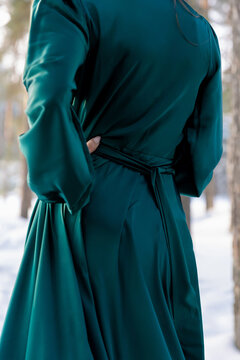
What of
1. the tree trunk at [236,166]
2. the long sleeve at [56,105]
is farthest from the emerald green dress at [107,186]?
the tree trunk at [236,166]

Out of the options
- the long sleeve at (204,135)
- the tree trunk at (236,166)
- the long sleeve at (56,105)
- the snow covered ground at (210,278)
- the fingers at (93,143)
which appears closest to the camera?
the long sleeve at (56,105)

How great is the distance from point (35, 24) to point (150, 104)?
1.28 feet

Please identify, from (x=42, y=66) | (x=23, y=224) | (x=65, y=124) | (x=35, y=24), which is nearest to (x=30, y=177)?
(x=65, y=124)

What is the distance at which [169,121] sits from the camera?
141cm

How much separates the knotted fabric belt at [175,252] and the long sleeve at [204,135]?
0.58 ft

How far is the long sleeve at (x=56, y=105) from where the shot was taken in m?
1.13

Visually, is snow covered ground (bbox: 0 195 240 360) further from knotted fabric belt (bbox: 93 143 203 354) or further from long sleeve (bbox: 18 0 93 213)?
long sleeve (bbox: 18 0 93 213)

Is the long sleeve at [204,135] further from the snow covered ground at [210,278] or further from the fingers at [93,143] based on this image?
the snow covered ground at [210,278]

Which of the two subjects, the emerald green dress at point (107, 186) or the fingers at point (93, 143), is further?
the fingers at point (93, 143)

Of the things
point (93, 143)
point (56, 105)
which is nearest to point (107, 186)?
point (93, 143)

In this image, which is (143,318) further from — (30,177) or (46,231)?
(30,177)

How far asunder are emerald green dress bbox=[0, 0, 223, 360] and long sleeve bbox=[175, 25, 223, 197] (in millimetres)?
68

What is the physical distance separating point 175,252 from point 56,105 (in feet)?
1.87

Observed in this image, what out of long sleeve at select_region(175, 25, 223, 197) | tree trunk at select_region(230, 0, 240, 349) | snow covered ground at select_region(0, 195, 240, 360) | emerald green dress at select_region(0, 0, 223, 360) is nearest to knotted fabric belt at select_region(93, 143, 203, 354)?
emerald green dress at select_region(0, 0, 223, 360)
